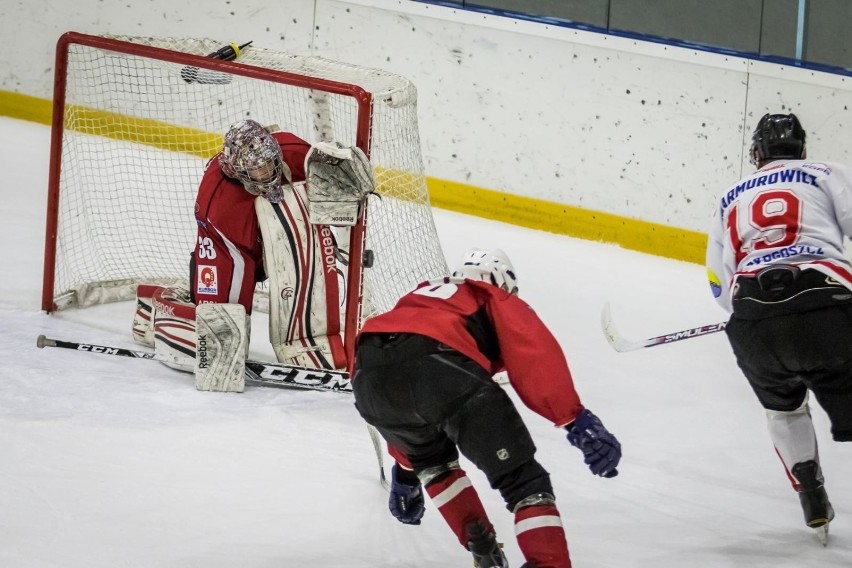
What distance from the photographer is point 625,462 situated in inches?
141

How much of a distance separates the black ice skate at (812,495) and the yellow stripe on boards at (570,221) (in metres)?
2.84

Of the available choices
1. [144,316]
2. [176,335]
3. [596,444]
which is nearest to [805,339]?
[596,444]

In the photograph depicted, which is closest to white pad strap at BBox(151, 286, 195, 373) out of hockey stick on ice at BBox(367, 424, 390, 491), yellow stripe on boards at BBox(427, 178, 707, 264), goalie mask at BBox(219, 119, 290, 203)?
goalie mask at BBox(219, 119, 290, 203)

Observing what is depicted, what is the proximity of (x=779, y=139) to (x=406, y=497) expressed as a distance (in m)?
1.30

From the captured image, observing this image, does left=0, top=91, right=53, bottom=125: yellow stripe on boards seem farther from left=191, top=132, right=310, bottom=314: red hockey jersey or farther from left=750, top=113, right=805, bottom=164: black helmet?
left=750, top=113, right=805, bottom=164: black helmet

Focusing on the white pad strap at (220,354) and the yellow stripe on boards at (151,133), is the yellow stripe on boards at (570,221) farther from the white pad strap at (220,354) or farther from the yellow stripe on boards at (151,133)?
the white pad strap at (220,354)

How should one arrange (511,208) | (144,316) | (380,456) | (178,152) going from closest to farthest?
(380,456)
(144,316)
(178,152)
(511,208)

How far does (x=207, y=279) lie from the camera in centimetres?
391

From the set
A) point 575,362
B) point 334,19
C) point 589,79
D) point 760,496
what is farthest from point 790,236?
point 334,19

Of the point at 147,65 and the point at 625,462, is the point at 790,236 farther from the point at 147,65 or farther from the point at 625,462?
the point at 147,65

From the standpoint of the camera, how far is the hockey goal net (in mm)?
4137

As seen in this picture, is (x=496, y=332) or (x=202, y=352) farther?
(x=202, y=352)

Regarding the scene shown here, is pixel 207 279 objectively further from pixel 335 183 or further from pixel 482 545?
pixel 482 545

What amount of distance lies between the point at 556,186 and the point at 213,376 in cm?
258
